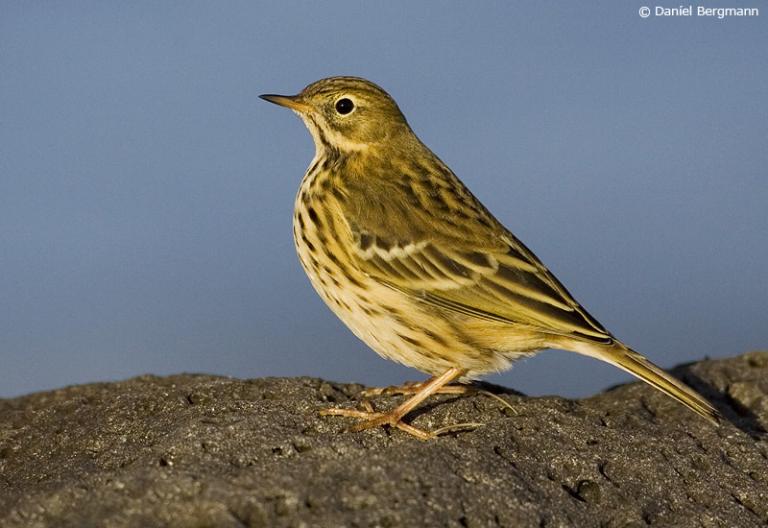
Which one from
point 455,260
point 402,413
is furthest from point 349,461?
point 455,260

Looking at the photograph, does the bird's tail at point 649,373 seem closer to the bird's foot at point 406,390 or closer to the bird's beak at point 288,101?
the bird's foot at point 406,390

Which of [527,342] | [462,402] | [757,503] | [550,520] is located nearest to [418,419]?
[462,402]

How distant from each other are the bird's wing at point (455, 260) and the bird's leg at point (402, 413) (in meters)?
0.54

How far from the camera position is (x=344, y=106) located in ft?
28.5

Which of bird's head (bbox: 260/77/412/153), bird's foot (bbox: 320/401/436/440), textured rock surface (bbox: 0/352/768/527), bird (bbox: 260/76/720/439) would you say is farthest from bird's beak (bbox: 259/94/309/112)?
bird's foot (bbox: 320/401/436/440)

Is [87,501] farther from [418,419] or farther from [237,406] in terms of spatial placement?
[418,419]

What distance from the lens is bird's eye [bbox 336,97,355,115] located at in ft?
28.4

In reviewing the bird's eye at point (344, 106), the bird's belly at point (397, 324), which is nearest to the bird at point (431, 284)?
the bird's belly at point (397, 324)

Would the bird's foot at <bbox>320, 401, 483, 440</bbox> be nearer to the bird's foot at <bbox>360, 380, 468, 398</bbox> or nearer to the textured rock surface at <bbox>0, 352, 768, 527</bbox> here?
the textured rock surface at <bbox>0, 352, 768, 527</bbox>

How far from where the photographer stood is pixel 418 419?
7.09 m

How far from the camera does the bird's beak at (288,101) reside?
878 cm

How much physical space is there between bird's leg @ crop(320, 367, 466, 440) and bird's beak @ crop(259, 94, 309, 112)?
9.25 feet

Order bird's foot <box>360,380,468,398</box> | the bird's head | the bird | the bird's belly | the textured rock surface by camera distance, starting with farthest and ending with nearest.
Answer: the bird's head
bird's foot <box>360,380,468,398</box>
the bird's belly
the bird
the textured rock surface

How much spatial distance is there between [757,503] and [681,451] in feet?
2.28
